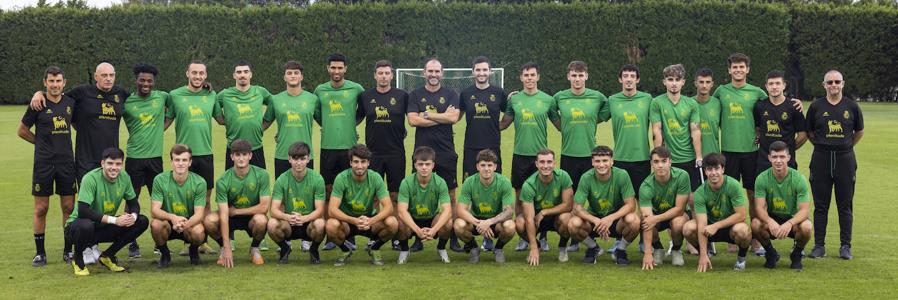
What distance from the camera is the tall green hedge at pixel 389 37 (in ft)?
98.4

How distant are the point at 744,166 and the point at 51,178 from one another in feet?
19.5

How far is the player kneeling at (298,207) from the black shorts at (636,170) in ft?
8.85

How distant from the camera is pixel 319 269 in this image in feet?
24.5

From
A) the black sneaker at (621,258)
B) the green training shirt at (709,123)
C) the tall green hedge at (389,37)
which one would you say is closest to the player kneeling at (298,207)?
the black sneaker at (621,258)

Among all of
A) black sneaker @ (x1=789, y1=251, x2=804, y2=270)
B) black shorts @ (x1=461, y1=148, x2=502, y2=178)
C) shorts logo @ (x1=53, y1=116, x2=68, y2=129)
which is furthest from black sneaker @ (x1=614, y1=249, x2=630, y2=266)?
shorts logo @ (x1=53, y1=116, x2=68, y2=129)

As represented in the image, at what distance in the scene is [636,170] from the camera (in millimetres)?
8461

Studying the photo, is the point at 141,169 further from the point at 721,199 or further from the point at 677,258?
the point at 721,199

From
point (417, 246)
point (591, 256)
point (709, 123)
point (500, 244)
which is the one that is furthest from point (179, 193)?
point (709, 123)

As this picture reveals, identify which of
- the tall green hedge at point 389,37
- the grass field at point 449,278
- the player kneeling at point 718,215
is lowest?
the grass field at point 449,278

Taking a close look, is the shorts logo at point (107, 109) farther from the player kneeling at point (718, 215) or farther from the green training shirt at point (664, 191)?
the player kneeling at point (718, 215)

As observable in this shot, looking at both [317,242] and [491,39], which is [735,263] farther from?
[491,39]

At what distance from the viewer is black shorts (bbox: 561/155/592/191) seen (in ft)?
28.3

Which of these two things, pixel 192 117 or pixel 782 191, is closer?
pixel 782 191

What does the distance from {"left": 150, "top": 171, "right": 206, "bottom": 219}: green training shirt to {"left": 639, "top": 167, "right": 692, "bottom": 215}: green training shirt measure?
356cm
